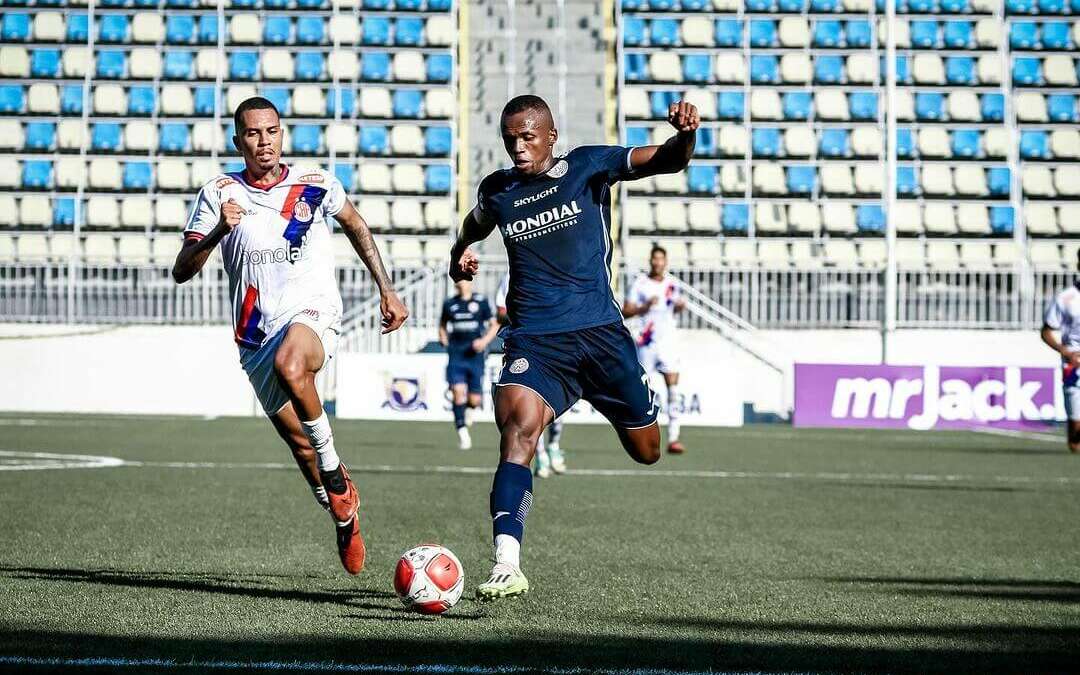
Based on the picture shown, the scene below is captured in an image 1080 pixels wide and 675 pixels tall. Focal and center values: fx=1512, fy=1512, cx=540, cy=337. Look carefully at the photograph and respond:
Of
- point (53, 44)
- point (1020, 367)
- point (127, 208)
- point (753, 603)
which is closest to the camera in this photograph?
point (753, 603)

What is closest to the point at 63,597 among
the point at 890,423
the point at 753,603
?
the point at 753,603

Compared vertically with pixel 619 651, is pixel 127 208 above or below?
above

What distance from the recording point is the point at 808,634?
5.36 metres

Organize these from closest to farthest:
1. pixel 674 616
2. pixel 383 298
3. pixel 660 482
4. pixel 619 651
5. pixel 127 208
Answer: pixel 619 651 < pixel 674 616 < pixel 383 298 < pixel 660 482 < pixel 127 208

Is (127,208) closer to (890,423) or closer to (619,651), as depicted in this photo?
(890,423)

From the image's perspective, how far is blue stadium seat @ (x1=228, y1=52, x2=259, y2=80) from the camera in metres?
31.6

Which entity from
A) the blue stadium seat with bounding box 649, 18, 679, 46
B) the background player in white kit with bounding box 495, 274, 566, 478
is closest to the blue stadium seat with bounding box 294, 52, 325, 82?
the blue stadium seat with bounding box 649, 18, 679, 46

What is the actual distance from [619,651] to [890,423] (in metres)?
19.6

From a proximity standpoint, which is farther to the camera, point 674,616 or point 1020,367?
point 1020,367

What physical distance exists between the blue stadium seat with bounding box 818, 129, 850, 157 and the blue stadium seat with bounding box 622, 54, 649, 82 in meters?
3.98

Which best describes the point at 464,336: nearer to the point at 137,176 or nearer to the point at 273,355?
the point at 273,355

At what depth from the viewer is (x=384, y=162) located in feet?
102

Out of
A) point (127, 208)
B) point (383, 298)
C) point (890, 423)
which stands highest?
point (127, 208)

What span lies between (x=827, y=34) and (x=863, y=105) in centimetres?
177
